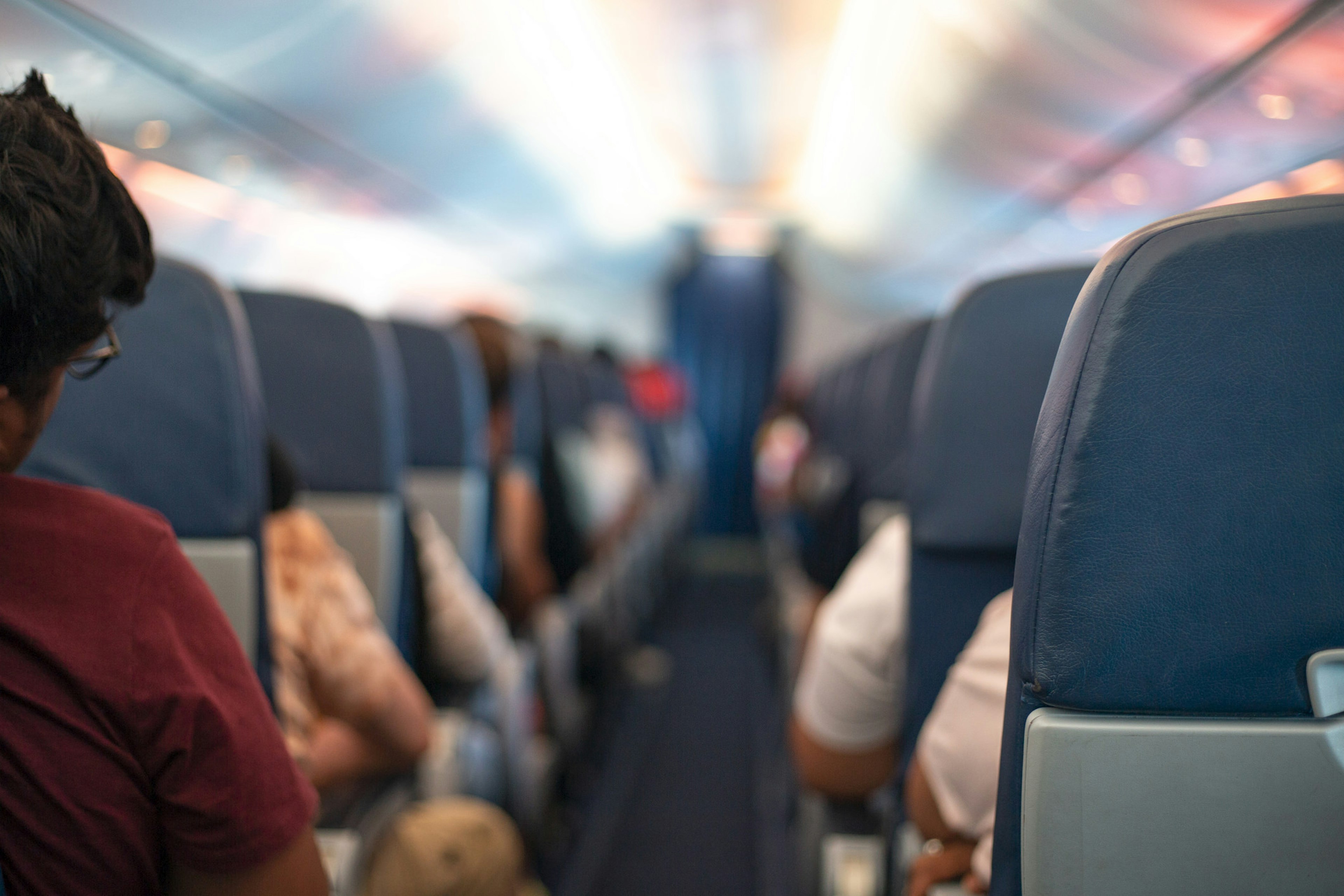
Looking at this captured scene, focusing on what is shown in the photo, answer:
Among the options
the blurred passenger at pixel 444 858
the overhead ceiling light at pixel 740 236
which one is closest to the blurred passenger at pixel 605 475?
the blurred passenger at pixel 444 858

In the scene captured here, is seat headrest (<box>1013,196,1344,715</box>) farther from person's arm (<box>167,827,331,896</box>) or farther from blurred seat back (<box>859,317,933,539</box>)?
blurred seat back (<box>859,317,933,539</box>)

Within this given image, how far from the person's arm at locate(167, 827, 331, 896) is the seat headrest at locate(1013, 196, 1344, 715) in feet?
2.17

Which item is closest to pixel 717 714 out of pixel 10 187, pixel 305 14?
pixel 305 14

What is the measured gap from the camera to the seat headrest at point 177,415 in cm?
111

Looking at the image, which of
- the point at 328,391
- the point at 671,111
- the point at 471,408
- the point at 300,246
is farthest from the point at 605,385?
the point at 328,391

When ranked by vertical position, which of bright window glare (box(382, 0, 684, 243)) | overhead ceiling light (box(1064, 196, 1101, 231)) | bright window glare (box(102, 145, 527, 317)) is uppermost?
bright window glare (box(382, 0, 684, 243))

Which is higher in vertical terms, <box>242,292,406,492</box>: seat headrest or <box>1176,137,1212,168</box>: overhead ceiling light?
<box>1176,137,1212,168</box>: overhead ceiling light

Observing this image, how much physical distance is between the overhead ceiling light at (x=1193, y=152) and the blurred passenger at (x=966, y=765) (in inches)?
77.5

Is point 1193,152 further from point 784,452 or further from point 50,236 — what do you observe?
point 784,452

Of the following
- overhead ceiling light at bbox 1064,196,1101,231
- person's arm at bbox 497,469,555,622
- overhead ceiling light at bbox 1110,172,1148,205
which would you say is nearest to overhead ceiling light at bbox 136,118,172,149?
person's arm at bbox 497,469,555,622

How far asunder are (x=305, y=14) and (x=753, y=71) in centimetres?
281

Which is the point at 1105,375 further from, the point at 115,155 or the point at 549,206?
the point at 549,206

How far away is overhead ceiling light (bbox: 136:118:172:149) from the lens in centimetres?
240

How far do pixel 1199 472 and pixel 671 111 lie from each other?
17.3 feet
